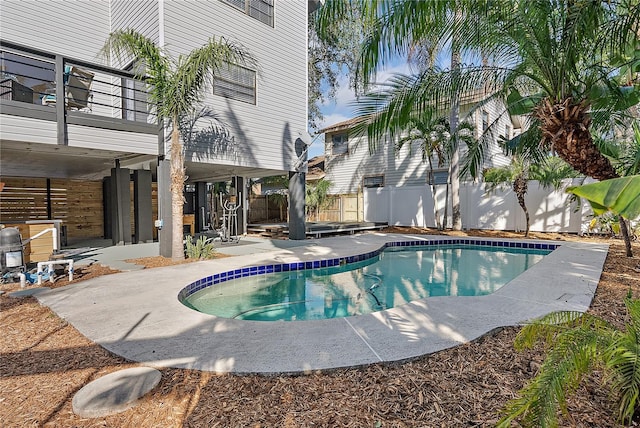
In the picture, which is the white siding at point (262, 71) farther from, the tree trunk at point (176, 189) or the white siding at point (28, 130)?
the white siding at point (28, 130)

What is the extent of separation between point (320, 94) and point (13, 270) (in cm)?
1660

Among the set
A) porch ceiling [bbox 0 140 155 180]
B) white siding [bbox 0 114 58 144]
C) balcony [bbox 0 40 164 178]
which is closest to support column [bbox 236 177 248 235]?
porch ceiling [bbox 0 140 155 180]

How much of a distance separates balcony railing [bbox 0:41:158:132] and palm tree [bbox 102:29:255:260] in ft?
1.30

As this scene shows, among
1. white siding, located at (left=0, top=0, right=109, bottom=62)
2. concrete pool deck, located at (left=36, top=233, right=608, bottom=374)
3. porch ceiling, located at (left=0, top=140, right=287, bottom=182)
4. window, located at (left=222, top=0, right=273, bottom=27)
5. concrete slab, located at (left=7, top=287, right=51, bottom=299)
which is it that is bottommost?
concrete pool deck, located at (left=36, top=233, right=608, bottom=374)

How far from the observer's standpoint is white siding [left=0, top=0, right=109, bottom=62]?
26.2 ft

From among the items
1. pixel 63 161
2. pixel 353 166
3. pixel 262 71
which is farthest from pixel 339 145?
pixel 63 161

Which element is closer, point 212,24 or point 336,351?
point 336,351

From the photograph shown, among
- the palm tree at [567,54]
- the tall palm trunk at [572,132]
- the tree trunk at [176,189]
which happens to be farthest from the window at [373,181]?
the tall palm trunk at [572,132]

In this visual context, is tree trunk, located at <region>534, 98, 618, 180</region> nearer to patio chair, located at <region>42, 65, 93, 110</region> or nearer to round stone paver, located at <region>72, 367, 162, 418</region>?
round stone paver, located at <region>72, 367, 162, 418</region>

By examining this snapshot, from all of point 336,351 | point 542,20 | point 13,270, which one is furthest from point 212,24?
point 336,351

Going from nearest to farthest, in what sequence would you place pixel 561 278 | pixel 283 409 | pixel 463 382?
1. pixel 283 409
2. pixel 463 382
3. pixel 561 278

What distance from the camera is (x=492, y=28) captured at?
176 inches

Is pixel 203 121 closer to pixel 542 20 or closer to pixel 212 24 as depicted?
pixel 212 24

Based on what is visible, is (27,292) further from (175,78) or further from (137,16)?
(137,16)
